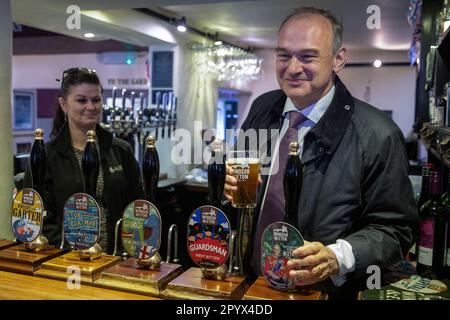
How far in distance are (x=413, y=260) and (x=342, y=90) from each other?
2.87 ft

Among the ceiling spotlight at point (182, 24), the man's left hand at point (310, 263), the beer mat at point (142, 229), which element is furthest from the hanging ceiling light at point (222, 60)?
the man's left hand at point (310, 263)

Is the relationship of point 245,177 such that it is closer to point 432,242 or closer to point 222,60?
point 432,242

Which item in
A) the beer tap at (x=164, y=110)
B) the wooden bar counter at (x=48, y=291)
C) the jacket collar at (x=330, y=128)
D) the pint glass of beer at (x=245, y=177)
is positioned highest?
the beer tap at (x=164, y=110)

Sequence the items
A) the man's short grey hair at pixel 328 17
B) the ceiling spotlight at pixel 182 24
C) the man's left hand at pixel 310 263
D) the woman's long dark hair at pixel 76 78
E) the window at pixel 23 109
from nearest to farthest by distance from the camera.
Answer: the man's left hand at pixel 310 263, the man's short grey hair at pixel 328 17, the woman's long dark hair at pixel 76 78, the ceiling spotlight at pixel 182 24, the window at pixel 23 109

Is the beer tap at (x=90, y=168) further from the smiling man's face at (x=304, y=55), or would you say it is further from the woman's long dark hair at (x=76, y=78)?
the woman's long dark hair at (x=76, y=78)

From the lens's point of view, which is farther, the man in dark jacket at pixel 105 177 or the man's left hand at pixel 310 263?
the man in dark jacket at pixel 105 177

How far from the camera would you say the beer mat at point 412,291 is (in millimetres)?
1239

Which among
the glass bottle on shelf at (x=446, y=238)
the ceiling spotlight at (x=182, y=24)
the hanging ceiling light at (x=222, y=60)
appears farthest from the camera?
the hanging ceiling light at (x=222, y=60)

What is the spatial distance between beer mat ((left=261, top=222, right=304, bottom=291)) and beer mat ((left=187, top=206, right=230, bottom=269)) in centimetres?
11

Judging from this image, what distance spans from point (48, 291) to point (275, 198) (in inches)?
26.8

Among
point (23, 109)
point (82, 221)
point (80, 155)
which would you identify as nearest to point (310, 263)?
Answer: point (82, 221)

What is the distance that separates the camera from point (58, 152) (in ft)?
6.88

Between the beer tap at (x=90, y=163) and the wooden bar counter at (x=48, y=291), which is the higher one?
the beer tap at (x=90, y=163)

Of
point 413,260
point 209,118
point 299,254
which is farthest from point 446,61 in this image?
point 209,118
